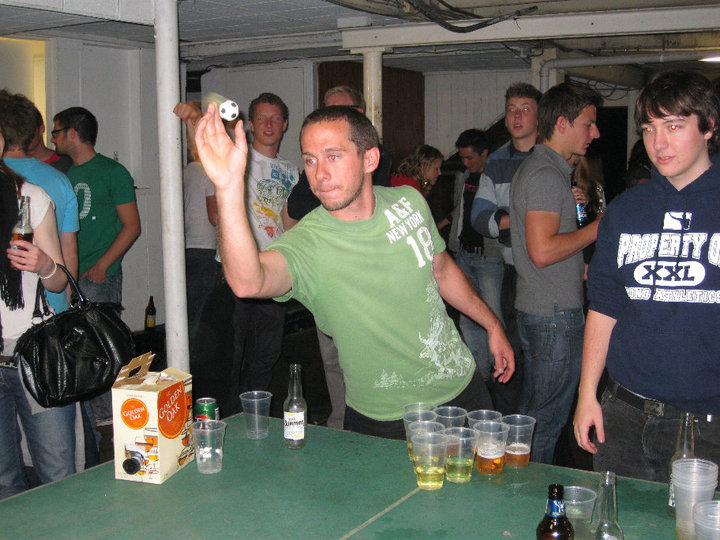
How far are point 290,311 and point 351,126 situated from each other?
6.36 meters

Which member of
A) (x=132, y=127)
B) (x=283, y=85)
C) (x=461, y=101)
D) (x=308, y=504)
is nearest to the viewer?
(x=308, y=504)

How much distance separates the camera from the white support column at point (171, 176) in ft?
11.3

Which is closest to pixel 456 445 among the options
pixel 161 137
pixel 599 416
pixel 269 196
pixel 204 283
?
pixel 599 416

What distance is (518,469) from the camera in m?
2.23

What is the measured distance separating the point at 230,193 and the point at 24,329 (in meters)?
1.40

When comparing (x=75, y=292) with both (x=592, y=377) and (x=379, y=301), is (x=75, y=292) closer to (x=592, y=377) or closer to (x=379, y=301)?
(x=379, y=301)

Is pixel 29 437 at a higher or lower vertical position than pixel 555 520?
lower

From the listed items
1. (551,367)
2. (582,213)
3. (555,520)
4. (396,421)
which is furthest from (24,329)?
(582,213)

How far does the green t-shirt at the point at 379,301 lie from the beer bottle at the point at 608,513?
3.25ft

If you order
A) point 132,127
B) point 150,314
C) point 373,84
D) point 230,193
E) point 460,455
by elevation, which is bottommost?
point 150,314

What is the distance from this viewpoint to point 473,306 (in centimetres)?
302

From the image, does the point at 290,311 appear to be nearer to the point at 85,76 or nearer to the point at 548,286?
the point at 85,76

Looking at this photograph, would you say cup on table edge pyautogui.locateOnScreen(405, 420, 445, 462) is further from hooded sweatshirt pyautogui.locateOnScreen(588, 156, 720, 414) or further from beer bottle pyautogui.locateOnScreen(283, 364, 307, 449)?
hooded sweatshirt pyautogui.locateOnScreen(588, 156, 720, 414)

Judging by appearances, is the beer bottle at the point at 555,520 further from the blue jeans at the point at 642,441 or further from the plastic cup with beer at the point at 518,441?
the blue jeans at the point at 642,441
